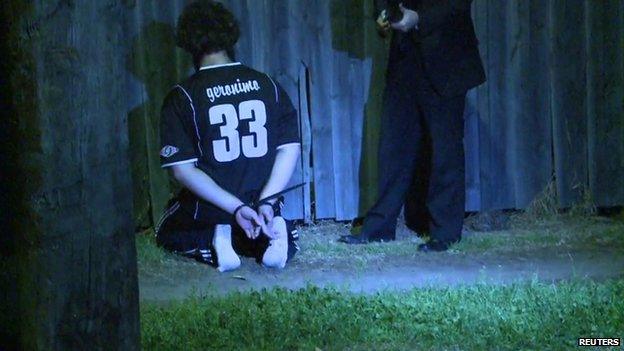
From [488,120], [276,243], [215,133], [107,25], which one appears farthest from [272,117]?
[107,25]

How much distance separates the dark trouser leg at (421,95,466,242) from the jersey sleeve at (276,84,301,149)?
854 mm

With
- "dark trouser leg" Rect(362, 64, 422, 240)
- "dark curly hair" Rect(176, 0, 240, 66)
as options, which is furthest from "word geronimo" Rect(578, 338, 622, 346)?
"dark curly hair" Rect(176, 0, 240, 66)

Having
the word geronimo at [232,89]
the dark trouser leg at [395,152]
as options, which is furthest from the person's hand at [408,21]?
the word geronimo at [232,89]

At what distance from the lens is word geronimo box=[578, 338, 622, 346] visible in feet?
15.6

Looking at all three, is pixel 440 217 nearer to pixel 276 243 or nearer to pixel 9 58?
pixel 276 243

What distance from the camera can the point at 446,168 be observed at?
263 inches

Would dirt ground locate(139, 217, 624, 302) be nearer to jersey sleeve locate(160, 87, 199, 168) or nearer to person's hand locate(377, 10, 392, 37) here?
jersey sleeve locate(160, 87, 199, 168)

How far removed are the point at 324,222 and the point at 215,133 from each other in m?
1.51

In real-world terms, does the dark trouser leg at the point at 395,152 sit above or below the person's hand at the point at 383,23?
below

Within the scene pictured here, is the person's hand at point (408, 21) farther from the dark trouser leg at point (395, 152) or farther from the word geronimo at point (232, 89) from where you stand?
the word geronimo at point (232, 89)

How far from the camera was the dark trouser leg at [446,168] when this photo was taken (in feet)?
21.7

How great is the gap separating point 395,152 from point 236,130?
3.73 feet

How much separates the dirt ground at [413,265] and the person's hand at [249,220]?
0.28 m

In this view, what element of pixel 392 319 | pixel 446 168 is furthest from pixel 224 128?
pixel 392 319
